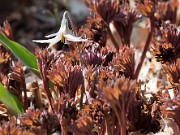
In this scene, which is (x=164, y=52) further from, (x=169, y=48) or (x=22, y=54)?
(x=22, y=54)

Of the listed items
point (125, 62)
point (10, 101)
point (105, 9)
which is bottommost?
point (10, 101)

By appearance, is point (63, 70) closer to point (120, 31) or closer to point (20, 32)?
point (120, 31)

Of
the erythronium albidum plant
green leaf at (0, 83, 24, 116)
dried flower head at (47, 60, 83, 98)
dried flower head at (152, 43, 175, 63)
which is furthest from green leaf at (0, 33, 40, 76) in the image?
dried flower head at (152, 43, 175, 63)

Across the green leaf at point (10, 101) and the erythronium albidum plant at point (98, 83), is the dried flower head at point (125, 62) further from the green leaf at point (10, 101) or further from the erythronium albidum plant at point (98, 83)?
the green leaf at point (10, 101)

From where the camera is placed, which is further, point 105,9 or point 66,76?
point 105,9

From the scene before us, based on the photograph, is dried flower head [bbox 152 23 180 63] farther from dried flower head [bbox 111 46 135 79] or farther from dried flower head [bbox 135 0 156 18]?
dried flower head [bbox 135 0 156 18]

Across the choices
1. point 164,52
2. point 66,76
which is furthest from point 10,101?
point 164,52

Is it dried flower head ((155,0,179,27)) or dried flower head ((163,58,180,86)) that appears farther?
dried flower head ((155,0,179,27))
